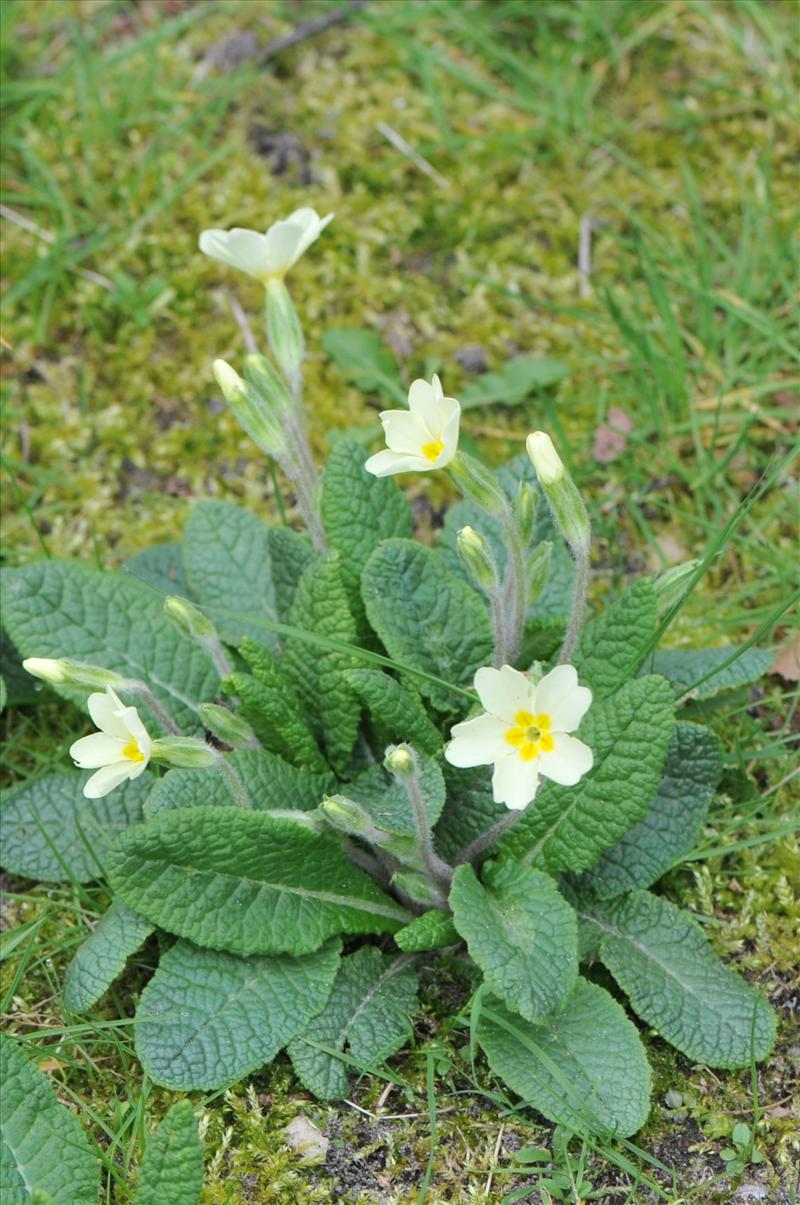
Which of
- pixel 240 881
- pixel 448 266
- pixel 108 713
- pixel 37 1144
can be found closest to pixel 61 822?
pixel 240 881

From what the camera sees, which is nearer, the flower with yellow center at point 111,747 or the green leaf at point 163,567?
the flower with yellow center at point 111,747

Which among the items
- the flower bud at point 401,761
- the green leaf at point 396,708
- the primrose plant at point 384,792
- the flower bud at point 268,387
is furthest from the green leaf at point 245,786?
the flower bud at point 268,387

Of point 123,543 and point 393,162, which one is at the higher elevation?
point 393,162

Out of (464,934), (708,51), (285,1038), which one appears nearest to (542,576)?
(464,934)

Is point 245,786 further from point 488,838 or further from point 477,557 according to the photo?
point 477,557

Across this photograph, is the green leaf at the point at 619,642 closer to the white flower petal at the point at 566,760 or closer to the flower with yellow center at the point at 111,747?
the white flower petal at the point at 566,760

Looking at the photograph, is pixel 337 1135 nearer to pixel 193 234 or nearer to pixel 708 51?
pixel 193 234
